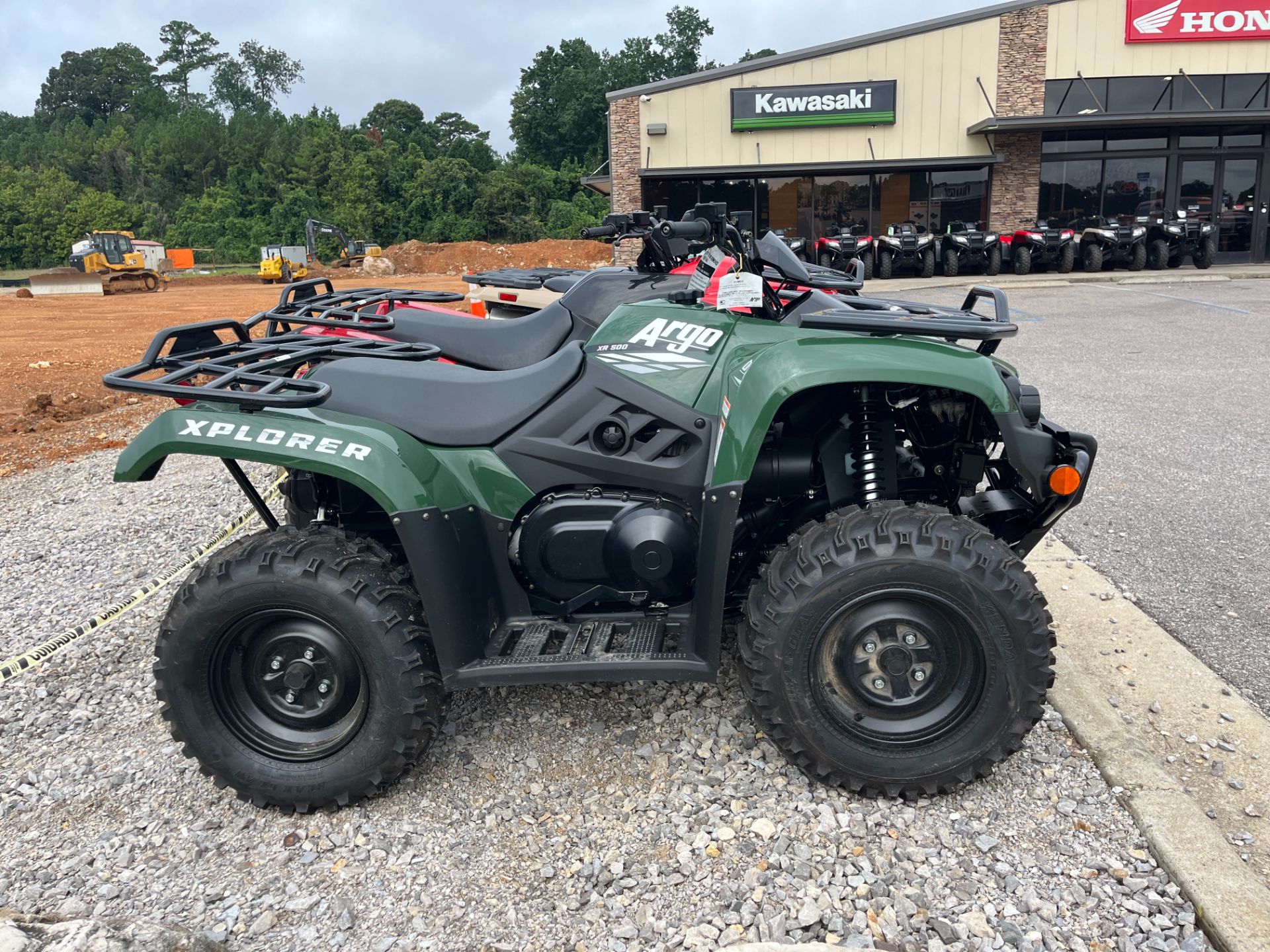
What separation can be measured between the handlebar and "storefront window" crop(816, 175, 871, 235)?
2390 cm

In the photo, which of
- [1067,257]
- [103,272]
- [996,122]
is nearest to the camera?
[1067,257]

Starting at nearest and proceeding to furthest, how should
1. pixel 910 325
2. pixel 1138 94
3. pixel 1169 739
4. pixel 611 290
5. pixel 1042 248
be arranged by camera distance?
pixel 910 325, pixel 1169 739, pixel 611 290, pixel 1042 248, pixel 1138 94

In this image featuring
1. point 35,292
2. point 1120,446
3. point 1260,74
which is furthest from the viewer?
point 35,292

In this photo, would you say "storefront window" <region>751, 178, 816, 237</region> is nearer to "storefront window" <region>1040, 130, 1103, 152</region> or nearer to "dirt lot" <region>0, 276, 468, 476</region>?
"storefront window" <region>1040, 130, 1103, 152</region>

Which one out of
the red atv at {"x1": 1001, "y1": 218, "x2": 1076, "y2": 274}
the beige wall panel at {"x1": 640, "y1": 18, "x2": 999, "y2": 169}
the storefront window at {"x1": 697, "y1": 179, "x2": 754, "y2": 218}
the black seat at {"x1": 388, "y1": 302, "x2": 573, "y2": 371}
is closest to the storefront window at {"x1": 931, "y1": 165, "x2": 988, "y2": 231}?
the beige wall panel at {"x1": 640, "y1": 18, "x2": 999, "y2": 169}

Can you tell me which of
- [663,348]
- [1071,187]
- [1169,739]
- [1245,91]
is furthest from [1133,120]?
[663,348]

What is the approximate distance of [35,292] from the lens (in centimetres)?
3409

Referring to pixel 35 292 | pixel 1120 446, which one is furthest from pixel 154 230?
pixel 1120 446

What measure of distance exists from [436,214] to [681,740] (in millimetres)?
56735

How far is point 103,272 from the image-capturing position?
35438mm

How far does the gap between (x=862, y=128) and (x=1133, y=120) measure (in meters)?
6.43

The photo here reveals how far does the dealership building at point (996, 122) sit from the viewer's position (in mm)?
23516

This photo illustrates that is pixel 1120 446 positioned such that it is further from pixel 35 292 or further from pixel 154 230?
pixel 154 230

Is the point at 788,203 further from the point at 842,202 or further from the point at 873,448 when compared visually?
the point at 873,448
